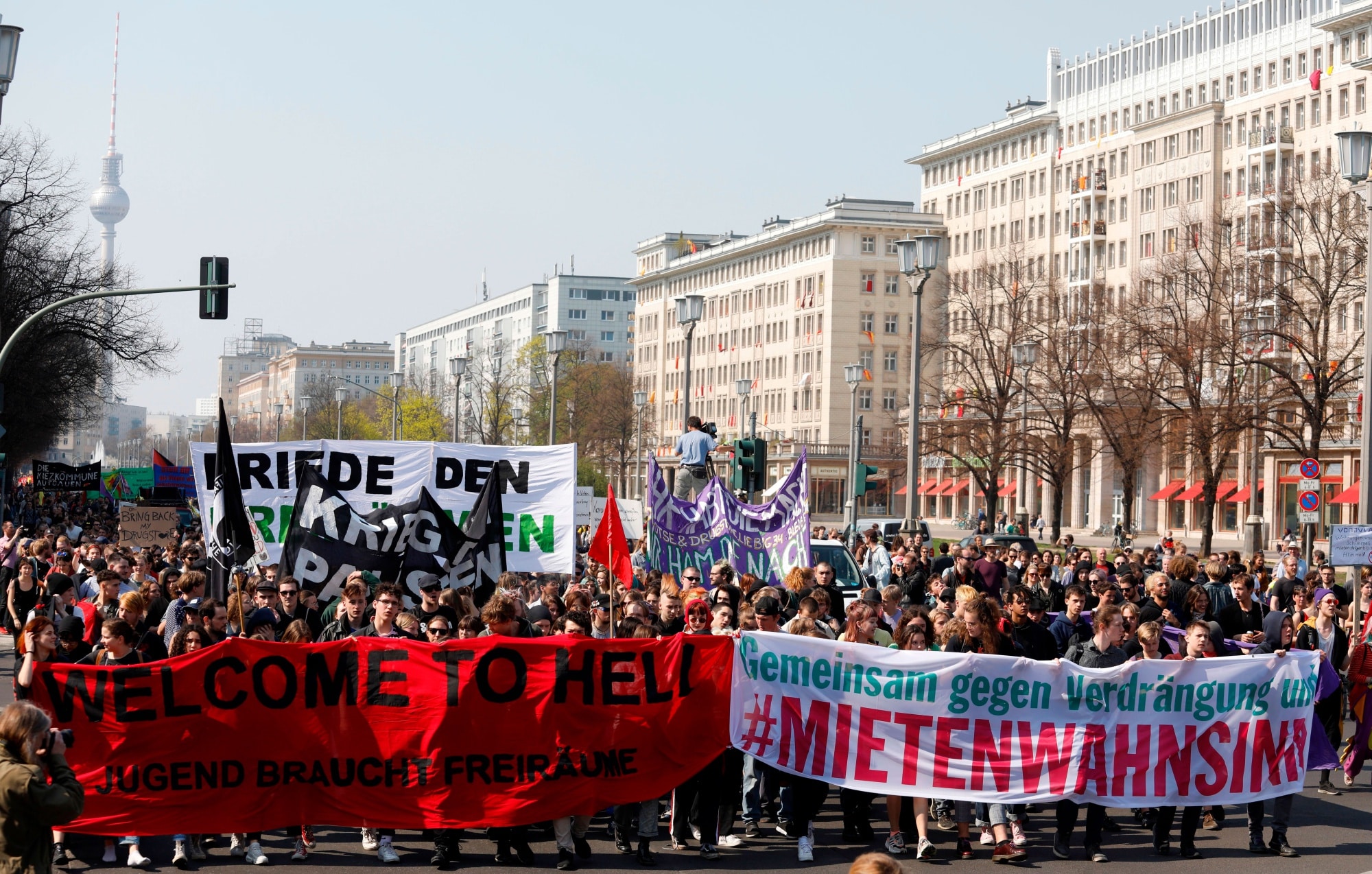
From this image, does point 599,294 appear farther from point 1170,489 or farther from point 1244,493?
point 1244,493

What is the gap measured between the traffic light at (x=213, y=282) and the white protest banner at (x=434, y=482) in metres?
10.7

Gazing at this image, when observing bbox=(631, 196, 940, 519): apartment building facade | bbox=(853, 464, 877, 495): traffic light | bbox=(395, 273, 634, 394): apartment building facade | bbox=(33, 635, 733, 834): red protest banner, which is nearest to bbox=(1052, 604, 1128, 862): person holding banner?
bbox=(33, 635, 733, 834): red protest banner

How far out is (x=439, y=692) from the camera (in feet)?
36.0

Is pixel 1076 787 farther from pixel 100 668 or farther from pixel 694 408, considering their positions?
pixel 694 408

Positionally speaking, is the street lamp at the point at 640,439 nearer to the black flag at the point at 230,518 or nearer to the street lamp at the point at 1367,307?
the street lamp at the point at 1367,307

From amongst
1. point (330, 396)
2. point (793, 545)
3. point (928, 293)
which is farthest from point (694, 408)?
point (793, 545)

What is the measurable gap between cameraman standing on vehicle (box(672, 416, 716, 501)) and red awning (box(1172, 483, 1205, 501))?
59.7 metres

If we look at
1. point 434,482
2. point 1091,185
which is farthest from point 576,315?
point 434,482

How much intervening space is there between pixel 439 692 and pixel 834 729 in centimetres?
263

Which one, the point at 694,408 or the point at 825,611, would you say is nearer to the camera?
the point at 825,611

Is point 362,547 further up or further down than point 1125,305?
further down

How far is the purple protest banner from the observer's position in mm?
20281

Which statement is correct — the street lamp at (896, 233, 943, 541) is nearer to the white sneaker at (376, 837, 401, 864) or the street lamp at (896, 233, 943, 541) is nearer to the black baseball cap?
the black baseball cap

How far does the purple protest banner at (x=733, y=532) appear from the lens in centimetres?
2028
